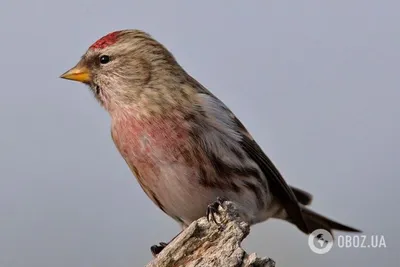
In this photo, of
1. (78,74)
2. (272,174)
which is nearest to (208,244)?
(272,174)

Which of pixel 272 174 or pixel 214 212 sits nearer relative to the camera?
pixel 214 212

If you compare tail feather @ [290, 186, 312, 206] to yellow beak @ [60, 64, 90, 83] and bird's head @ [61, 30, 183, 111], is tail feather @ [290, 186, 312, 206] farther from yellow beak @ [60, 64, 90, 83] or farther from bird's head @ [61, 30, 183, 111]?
yellow beak @ [60, 64, 90, 83]

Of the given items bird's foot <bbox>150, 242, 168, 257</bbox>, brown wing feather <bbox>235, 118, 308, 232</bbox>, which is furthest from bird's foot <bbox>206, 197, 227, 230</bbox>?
brown wing feather <bbox>235, 118, 308, 232</bbox>

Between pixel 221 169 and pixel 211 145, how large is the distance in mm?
127

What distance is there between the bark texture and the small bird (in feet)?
1.91

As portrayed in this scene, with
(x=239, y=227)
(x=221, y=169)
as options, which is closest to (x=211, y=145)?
(x=221, y=169)

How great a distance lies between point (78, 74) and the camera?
4.55 m

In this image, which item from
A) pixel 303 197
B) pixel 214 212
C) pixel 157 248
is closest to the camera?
pixel 214 212

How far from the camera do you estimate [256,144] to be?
15.4ft

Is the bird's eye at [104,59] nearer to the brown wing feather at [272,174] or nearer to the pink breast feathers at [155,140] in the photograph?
the pink breast feathers at [155,140]

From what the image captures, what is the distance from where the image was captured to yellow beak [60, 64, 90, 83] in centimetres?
454

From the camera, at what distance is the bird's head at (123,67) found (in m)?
4.47

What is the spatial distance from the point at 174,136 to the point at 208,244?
927 mm

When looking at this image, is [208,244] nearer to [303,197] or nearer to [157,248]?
[157,248]
